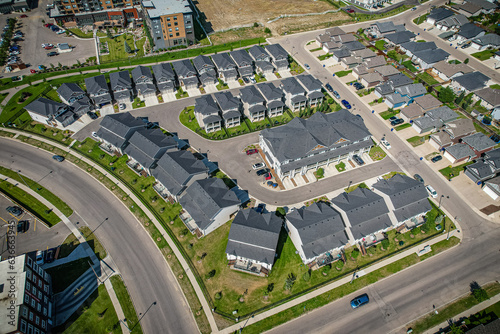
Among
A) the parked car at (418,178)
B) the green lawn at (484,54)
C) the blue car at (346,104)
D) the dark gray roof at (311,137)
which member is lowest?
the parked car at (418,178)

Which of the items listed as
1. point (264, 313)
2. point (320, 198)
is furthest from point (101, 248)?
point (320, 198)

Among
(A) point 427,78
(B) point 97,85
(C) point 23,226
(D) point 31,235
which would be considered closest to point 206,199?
(D) point 31,235

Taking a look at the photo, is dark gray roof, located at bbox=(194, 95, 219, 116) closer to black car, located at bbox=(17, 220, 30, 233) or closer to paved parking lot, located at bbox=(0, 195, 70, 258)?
paved parking lot, located at bbox=(0, 195, 70, 258)

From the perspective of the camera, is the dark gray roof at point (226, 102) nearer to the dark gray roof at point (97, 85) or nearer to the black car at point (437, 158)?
the dark gray roof at point (97, 85)

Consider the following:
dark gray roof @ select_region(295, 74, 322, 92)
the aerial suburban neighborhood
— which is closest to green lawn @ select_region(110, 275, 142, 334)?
the aerial suburban neighborhood

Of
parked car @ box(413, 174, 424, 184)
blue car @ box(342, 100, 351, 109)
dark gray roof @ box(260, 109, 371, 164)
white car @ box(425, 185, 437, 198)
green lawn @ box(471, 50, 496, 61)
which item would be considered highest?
green lawn @ box(471, 50, 496, 61)

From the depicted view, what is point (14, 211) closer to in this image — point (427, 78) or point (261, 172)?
point (261, 172)

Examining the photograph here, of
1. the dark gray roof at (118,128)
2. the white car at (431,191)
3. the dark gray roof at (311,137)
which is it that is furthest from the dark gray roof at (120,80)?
the white car at (431,191)
